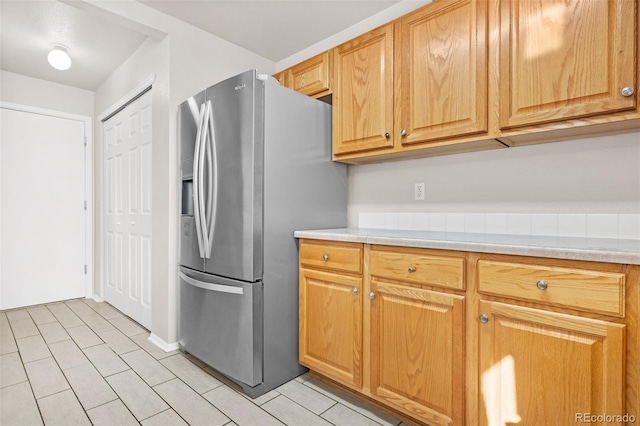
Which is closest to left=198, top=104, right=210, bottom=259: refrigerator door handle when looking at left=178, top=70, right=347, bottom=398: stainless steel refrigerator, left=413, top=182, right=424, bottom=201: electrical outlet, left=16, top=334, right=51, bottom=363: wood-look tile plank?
left=178, top=70, right=347, bottom=398: stainless steel refrigerator

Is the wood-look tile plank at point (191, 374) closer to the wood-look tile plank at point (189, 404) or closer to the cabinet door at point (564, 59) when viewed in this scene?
the wood-look tile plank at point (189, 404)

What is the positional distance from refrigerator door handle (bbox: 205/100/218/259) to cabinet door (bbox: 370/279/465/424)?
105cm

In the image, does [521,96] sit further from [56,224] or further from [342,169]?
[56,224]

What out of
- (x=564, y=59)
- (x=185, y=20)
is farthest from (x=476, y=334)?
(x=185, y=20)

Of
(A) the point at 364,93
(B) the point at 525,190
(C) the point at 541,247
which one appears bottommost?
(C) the point at 541,247

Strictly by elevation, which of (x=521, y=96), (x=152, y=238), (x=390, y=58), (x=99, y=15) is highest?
(x=99, y=15)

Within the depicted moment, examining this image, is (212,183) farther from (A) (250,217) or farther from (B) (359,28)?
(B) (359,28)

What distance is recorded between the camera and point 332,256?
1.84 meters

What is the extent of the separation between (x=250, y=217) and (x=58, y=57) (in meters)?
2.47

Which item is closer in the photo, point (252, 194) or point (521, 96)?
point (521, 96)

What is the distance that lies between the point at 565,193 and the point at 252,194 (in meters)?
1.62

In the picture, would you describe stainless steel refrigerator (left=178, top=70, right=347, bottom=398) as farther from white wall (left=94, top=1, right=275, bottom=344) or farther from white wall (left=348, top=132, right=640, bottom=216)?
white wall (left=348, top=132, right=640, bottom=216)

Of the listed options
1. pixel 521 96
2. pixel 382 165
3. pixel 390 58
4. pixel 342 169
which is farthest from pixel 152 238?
pixel 521 96

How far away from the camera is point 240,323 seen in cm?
186
